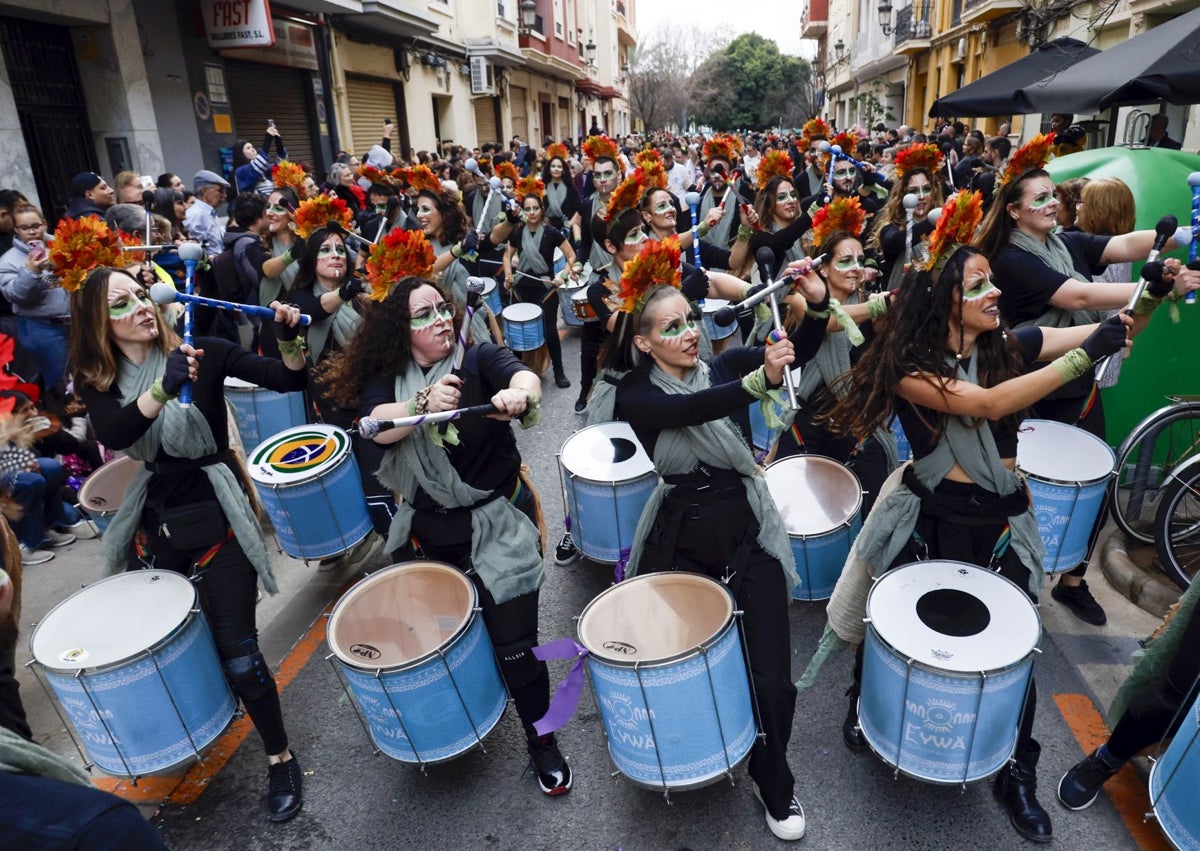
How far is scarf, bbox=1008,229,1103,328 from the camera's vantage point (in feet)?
13.1

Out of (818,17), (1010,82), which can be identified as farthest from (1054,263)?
(818,17)

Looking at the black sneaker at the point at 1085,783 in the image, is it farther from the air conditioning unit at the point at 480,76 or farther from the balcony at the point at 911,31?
the balcony at the point at 911,31

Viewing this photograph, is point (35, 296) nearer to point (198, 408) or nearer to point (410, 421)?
point (198, 408)

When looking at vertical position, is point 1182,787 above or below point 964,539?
below

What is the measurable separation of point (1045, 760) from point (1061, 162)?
4195mm

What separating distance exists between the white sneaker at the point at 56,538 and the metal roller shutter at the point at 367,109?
13126 millimetres

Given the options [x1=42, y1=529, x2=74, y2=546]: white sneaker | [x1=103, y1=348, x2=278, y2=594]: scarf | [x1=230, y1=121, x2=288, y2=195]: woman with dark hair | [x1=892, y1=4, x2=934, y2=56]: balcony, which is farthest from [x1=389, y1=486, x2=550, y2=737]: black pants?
[x1=892, y1=4, x2=934, y2=56]: balcony

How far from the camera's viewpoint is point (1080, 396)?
159 inches

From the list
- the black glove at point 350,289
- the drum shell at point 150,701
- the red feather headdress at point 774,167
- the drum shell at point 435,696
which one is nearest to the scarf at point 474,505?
the drum shell at point 435,696

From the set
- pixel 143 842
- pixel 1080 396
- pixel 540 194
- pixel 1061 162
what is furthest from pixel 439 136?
pixel 143 842

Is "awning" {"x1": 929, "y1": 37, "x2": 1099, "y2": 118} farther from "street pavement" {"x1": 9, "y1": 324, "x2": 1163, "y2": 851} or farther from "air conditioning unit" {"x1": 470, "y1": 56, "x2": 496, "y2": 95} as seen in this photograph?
"air conditioning unit" {"x1": 470, "y1": 56, "x2": 496, "y2": 95}

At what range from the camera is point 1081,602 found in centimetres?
400

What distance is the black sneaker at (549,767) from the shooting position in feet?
10.2

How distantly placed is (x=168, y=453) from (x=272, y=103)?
13.1 metres
